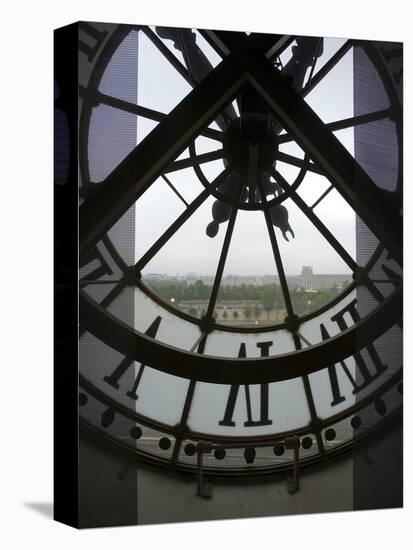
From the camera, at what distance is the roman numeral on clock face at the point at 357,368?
30.1ft

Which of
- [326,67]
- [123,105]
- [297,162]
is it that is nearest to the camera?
[123,105]

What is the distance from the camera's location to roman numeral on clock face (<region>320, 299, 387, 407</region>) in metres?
9.19

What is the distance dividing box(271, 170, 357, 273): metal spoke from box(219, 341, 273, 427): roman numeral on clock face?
29.4 inches

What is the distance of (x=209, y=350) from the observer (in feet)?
29.2

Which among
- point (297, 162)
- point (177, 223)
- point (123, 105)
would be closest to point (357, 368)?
point (297, 162)

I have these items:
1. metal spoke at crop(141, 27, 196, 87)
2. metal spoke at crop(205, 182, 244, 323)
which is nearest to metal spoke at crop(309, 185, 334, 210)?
metal spoke at crop(205, 182, 244, 323)

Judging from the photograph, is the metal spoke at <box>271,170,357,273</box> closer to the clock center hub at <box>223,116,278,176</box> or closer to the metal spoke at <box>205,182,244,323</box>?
the clock center hub at <box>223,116,278,176</box>

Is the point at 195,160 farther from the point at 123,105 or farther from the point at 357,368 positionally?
the point at 357,368

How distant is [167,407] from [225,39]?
88.7 inches

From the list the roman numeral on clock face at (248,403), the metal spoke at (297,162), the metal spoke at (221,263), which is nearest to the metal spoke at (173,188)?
the metal spoke at (221,263)

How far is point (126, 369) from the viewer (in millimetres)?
8633

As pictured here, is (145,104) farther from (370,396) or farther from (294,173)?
(370,396)

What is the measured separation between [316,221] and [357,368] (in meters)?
0.97

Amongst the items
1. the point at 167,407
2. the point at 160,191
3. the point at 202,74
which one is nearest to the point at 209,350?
the point at 167,407
